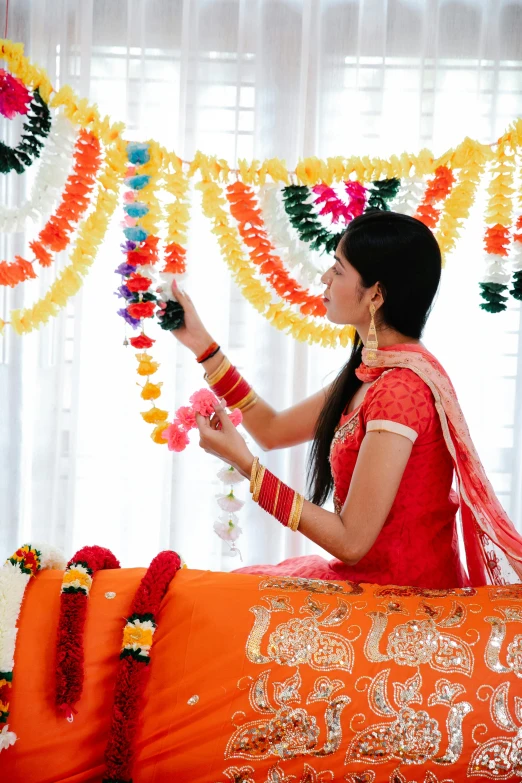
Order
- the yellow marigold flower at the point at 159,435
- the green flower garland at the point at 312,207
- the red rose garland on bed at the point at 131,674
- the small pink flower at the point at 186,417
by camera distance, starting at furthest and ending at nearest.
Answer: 1. the green flower garland at the point at 312,207
2. the yellow marigold flower at the point at 159,435
3. the small pink flower at the point at 186,417
4. the red rose garland on bed at the point at 131,674

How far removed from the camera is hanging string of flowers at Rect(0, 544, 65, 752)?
4.17ft

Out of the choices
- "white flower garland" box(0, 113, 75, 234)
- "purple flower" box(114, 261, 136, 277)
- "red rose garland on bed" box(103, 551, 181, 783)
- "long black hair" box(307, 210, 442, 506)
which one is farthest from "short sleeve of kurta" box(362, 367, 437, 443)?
"white flower garland" box(0, 113, 75, 234)

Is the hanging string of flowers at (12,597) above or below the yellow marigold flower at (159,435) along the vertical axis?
below

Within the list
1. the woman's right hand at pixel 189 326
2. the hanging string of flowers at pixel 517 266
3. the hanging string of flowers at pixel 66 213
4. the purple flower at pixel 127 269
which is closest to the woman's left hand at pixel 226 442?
the woman's right hand at pixel 189 326

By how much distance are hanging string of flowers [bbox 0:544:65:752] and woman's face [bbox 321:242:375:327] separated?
33.2 inches

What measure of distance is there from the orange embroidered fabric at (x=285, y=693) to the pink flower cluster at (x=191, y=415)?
434 millimetres

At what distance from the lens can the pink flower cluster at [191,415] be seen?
1.69 metres

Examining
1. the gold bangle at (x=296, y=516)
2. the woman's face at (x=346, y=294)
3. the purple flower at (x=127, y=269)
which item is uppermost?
the purple flower at (x=127, y=269)

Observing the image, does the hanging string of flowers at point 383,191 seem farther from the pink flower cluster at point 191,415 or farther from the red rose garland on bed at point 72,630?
the red rose garland on bed at point 72,630

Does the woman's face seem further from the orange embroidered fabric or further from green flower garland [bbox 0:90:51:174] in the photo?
green flower garland [bbox 0:90:51:174]

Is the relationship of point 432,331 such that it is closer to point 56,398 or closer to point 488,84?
point 488,84

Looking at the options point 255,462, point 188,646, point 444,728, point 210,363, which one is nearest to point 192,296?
point 210,363

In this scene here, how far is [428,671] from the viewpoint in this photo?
1317 mm

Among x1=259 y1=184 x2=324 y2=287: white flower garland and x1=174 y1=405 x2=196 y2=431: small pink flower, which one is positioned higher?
x1=259 y1=184 x2=324 y2=287: white flower garland
